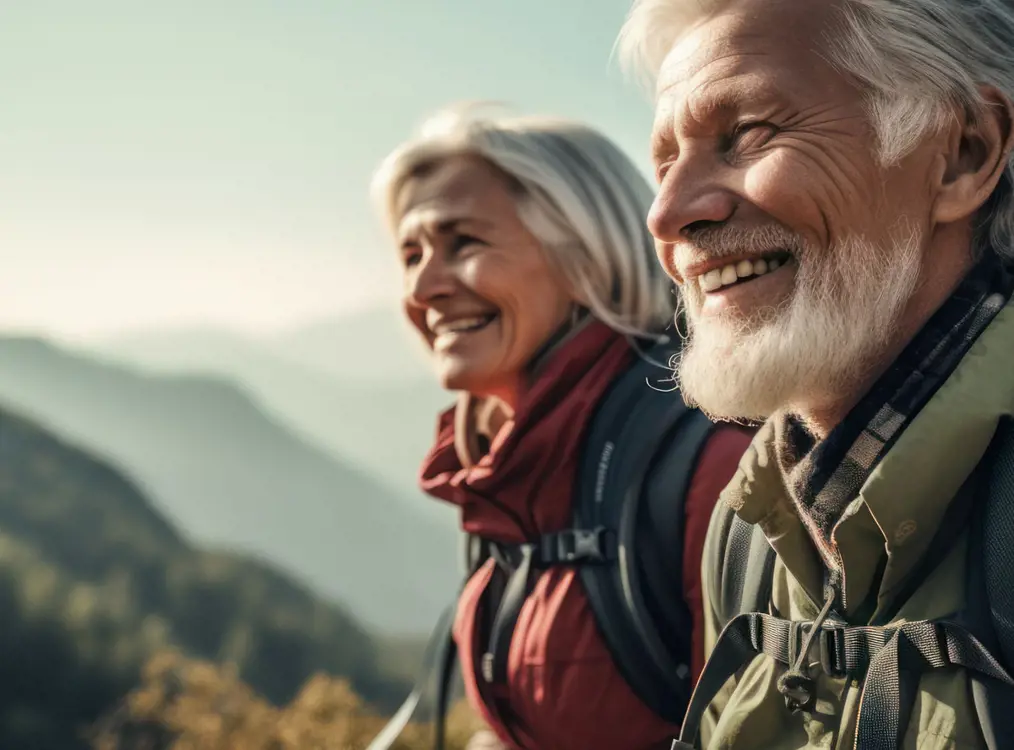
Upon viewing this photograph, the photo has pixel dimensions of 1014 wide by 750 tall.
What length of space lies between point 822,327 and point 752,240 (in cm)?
14

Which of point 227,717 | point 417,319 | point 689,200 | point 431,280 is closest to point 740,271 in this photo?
point 689,200

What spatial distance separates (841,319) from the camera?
1398mm

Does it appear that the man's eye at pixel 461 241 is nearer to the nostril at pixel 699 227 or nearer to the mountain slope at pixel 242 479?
the nostril at pixel 699 227

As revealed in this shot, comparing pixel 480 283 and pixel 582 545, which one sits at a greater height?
pixel 480 283

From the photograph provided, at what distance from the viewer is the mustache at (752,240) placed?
1.42 meters

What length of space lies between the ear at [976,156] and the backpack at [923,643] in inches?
12.4

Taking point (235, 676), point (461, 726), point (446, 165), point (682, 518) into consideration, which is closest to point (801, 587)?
point (682, 518)

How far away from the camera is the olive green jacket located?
1184 millimetres

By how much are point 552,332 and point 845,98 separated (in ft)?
4.31

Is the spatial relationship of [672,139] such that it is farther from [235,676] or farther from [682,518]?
[235,676]

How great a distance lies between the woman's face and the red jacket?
0.13 metres

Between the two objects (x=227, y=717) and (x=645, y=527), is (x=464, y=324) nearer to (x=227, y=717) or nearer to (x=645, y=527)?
(x=645, y=527)

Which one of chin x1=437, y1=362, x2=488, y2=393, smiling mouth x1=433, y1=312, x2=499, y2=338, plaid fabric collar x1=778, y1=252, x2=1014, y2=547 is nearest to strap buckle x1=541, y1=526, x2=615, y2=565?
chin x1=437, y1=362, x2=488, y2=393

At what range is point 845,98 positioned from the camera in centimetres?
142
